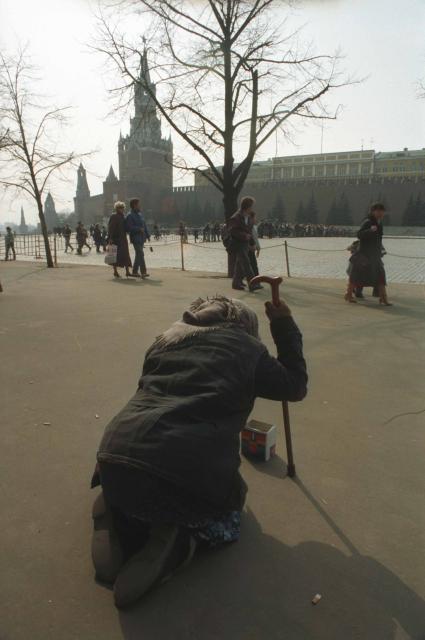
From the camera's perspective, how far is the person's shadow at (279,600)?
1.69 metres

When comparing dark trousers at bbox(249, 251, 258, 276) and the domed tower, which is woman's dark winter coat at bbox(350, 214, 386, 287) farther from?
the domed tower

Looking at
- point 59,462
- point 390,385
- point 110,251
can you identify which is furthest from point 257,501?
point 110,251

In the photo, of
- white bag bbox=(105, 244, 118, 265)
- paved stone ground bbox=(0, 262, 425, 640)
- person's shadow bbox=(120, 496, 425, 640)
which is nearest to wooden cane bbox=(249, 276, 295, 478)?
paved stone ground bbox=(0, 262, 425, 640)

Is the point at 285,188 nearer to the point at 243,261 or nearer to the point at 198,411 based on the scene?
the point at 243,261

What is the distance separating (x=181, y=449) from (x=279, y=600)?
2.37ft

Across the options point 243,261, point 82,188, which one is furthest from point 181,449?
point 82,188

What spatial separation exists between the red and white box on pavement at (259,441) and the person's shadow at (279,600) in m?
0.79

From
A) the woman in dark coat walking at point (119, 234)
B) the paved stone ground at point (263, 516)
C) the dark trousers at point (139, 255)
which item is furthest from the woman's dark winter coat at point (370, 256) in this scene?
the woman in dark coat walking at point (119, 234)

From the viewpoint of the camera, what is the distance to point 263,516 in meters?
2.36

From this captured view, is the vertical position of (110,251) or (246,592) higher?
(110,251)

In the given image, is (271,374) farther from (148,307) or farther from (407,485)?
(148,307)

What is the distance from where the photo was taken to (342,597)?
6.08 feet

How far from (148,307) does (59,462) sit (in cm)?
468

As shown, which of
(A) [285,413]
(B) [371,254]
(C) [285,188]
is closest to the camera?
(A) [285,413]
